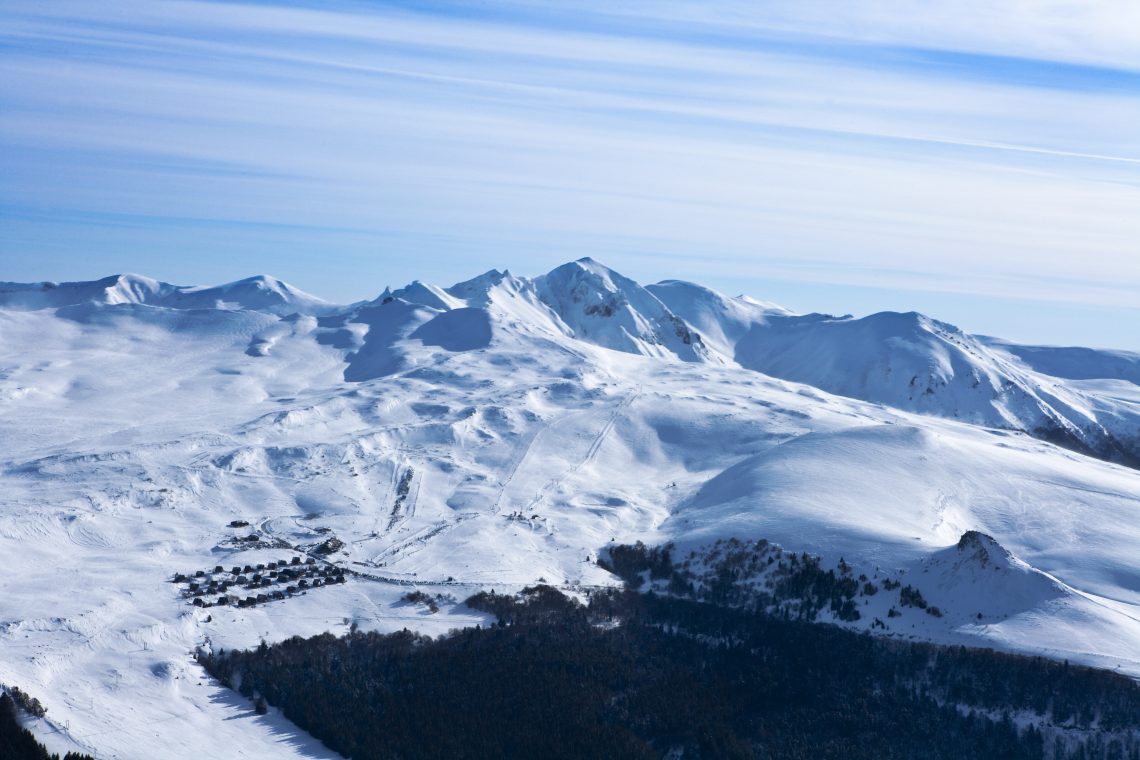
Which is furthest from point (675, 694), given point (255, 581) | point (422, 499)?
point (422, 499)

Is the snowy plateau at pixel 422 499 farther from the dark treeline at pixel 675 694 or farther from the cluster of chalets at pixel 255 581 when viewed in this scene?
the dark treeline at pixel 675 694

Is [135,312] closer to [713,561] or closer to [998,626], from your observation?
[713,561]

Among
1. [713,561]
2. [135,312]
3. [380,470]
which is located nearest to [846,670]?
[713,561]

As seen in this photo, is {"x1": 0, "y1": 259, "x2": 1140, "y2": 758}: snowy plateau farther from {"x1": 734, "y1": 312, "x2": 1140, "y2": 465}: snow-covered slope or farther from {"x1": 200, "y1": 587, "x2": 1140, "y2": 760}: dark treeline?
{"x1": 734, "y1": 312, "x2": 1140, "y2": 465}: snow-covered slope

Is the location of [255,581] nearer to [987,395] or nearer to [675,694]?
[675,694]

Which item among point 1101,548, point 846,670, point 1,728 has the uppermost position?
point 1101,548

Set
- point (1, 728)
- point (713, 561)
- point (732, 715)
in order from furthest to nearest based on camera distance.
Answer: point (713, 561), point (732, 715), point (1, 728)

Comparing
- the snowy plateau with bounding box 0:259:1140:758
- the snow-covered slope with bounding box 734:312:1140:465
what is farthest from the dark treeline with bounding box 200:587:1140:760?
the snow-covered slope with bounding box 734:312:1140:465
